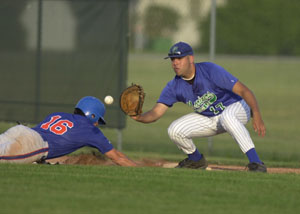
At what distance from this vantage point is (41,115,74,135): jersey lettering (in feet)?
25.0

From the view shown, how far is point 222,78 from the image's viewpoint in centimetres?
790

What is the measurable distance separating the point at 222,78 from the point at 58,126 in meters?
1.91

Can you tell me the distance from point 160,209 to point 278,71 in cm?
2893

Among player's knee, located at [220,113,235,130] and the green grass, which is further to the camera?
player's knee, located at [220,113,235,130]

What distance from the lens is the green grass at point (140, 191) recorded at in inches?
223

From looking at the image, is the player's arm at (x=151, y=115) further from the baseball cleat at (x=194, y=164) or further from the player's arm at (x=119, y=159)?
the baseball cleat at (x=194, y=164)

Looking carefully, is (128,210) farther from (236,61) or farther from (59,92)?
(236,61)

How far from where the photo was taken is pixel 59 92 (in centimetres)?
1182

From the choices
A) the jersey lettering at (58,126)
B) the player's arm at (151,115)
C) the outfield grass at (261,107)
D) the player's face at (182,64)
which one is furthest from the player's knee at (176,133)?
the outfield grass at (261,107)

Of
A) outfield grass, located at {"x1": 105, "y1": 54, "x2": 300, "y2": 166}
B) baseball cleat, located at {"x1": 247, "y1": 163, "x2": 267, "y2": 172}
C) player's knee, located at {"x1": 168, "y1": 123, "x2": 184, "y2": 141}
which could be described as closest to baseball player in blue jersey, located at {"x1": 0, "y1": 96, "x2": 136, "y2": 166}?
player's knee, located at {"x1": 168, "y1": 123, "x2": 184, "y2": 141}

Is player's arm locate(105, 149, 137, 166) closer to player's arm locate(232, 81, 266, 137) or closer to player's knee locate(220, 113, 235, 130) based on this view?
player's knee locate(220, 113, 235, 130)

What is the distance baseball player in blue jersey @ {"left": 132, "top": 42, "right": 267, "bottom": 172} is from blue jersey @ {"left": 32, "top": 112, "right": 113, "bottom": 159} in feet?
2.23

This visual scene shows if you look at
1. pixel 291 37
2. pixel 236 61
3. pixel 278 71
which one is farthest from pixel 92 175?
pixel 278 71

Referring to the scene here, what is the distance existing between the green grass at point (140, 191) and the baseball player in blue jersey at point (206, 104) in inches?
25.4
